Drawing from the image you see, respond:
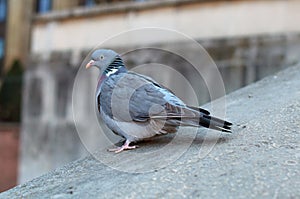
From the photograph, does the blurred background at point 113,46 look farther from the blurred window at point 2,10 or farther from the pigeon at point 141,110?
the blurred window at point 2,10

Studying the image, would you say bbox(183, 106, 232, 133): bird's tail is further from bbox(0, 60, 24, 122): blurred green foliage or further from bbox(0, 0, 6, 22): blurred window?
bbox(0, 0, 6, 22): blurred window

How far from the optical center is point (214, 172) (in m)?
2.25

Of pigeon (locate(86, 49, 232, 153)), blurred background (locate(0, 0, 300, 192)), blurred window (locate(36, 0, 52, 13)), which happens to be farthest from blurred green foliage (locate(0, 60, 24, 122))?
pigeon (locate(86, 49, 232, 153))

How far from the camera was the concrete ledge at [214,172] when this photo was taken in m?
2.07

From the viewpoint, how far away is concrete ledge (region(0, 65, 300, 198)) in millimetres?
2068

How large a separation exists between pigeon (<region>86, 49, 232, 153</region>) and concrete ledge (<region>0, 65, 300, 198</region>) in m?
0.13

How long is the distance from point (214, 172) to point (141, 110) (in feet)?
2.11

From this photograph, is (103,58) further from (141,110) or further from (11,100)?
(11,100)

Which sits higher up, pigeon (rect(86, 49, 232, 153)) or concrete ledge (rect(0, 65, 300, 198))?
pigeon (rect(86, 49, 232, 153))

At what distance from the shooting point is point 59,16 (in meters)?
7.43

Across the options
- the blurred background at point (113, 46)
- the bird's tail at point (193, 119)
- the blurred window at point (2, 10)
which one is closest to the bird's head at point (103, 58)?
the bird's tail at point (193, 119)

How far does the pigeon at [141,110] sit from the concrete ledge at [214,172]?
Answer: 0.13 metres

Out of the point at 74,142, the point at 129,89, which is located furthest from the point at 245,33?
the point at 129,89

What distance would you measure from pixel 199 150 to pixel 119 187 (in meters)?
0.61
